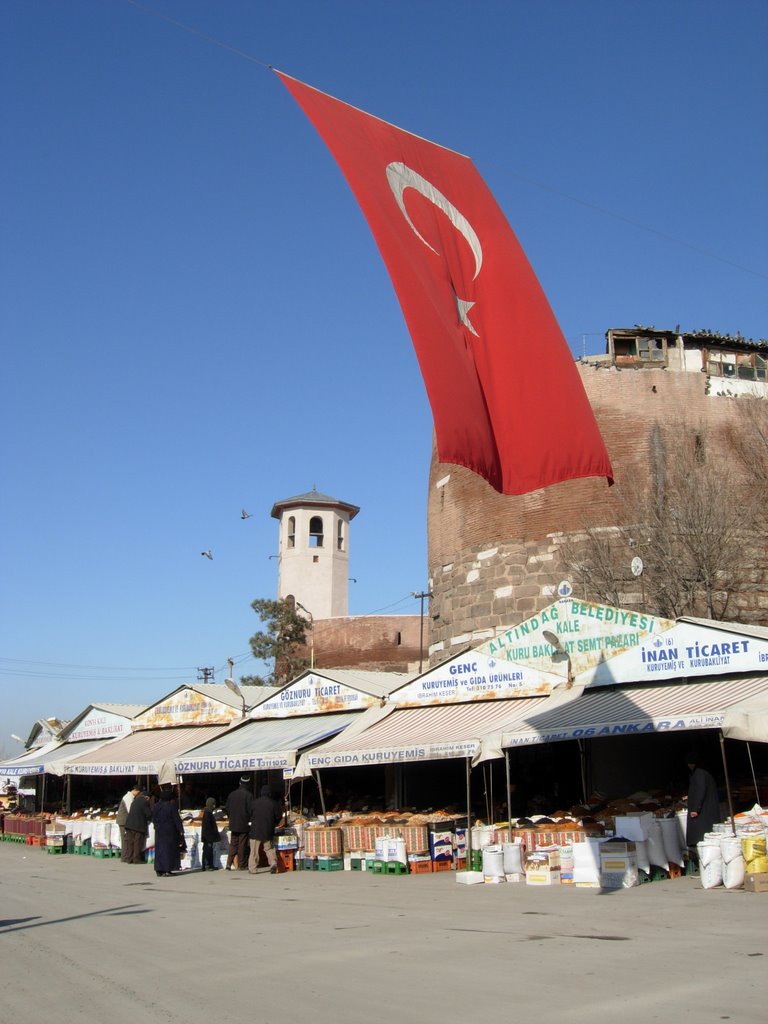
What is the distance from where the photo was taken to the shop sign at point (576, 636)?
14656 mm

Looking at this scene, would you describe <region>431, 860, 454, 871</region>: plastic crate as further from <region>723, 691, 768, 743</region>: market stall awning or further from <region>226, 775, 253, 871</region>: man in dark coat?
<region>723, 691, 768, 743</region>: market stall awning

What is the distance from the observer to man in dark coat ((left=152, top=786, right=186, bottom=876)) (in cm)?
1555

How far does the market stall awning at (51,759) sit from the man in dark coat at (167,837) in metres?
8.25

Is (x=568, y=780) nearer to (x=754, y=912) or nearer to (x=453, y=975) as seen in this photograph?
(x=754, y=912)

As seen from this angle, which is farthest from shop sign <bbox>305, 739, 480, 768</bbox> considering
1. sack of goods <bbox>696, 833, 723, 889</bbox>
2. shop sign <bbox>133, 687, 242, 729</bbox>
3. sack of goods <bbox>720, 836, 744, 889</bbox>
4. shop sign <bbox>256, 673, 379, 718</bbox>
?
shop sign <bbox>133, 687, 242, 729</bbox>

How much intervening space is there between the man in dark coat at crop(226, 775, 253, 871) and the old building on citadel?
11.3 metres

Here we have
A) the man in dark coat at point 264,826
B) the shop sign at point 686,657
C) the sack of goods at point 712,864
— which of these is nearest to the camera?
the sack of goods at point 712,864

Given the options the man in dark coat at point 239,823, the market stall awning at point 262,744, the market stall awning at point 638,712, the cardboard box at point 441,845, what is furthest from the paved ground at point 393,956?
the market stall awning at point 262,744

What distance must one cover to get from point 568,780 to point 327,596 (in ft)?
123

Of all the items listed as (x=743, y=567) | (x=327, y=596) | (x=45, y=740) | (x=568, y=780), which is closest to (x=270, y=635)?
(x=327, y=596)

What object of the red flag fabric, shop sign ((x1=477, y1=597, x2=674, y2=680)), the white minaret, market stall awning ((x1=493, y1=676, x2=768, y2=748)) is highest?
the white minaret

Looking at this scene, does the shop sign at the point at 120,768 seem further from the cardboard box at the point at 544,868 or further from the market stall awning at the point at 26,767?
the cardboard box at the point at 544,868

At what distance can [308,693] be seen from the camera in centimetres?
2019

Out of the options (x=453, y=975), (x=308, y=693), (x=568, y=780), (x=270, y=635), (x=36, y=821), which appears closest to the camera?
(x=453, y=975)
